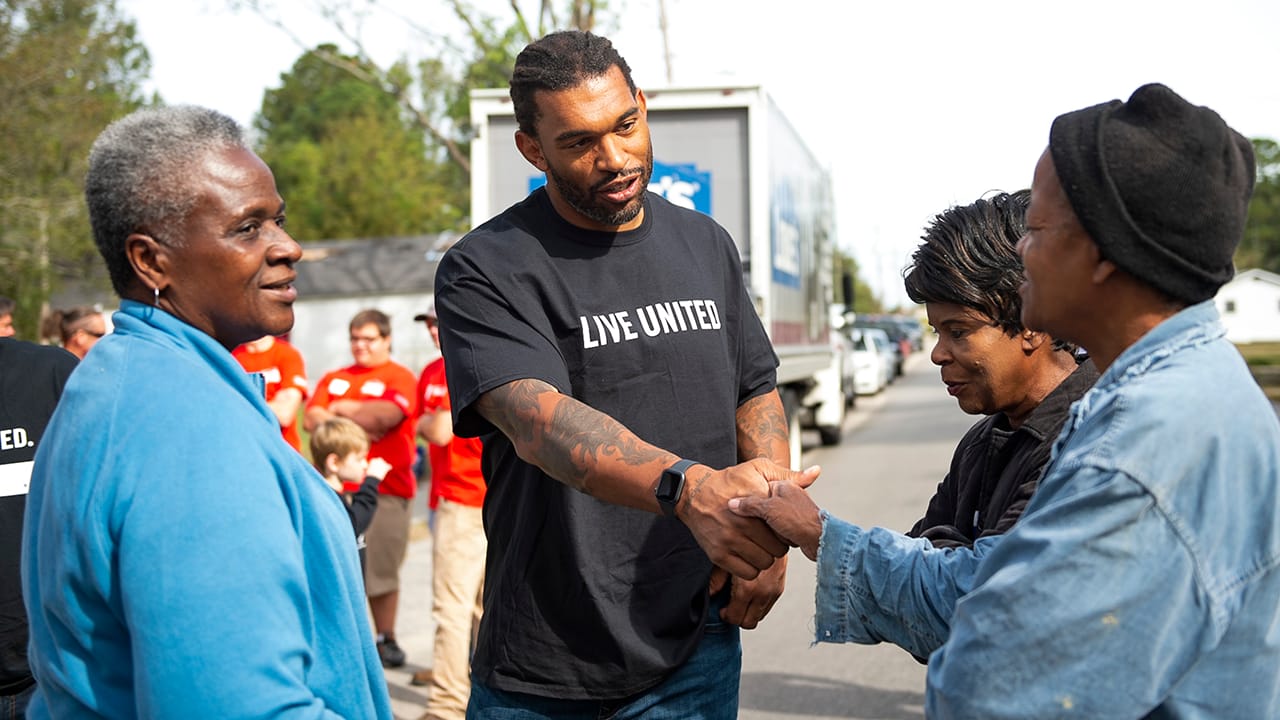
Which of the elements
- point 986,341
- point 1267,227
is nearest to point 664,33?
point 986,341

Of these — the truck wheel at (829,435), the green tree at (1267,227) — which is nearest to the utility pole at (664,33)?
the truck wheel at (829,435)

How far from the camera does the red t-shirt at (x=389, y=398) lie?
7070 mm

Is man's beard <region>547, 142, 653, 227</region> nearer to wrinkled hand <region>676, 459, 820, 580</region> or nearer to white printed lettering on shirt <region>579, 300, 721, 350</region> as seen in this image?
white printed lettering on shirt <region>579, 300, 721, 350</region>

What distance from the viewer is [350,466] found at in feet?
20.5

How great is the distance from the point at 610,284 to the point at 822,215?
13.9 m

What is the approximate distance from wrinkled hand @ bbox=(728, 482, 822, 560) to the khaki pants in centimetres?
377

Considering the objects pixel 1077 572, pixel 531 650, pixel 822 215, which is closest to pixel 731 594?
pixel 531 650

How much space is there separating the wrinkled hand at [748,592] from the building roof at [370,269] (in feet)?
93.5

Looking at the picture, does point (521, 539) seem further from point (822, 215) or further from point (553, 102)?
point (822, 215)

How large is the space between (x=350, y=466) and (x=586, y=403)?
143 inches

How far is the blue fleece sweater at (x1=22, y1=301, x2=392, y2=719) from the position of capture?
1625 millimetres

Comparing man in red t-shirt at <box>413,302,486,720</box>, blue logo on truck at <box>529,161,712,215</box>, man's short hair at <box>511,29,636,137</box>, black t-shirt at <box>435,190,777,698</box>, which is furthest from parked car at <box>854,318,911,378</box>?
black t-shirt at <box>435,190,777,698</box>

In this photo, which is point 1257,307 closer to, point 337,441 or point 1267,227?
point 1267,227

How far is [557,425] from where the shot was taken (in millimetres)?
2664
